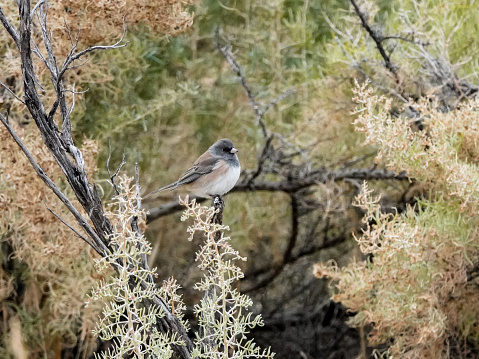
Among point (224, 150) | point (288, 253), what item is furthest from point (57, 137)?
point (288, 253)

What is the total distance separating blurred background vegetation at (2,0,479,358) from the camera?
2846 millimetres

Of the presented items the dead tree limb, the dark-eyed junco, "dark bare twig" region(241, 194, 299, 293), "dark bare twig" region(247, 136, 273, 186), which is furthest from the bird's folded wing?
the dead tree limb

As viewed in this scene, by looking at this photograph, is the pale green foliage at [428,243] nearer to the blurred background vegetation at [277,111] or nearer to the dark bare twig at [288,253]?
the blurred background vegetation at [277,111]

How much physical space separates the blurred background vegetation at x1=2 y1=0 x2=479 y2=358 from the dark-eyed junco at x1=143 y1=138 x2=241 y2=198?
240 millimetres

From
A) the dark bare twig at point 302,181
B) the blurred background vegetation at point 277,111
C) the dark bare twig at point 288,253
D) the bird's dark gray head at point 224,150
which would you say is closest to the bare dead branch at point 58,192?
the blurred background vegetation at point 277,111

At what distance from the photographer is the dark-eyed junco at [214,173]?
8.96 ft

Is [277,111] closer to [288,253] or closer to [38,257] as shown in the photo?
[288,253]

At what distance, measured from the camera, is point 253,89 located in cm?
336

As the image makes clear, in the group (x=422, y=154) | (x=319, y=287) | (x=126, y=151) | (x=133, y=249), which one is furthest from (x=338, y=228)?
(x=133, y=249)

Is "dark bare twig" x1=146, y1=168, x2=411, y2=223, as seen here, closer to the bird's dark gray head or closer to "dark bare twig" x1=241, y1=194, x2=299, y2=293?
"dark bare twig" x1=241, y1=194, x2=299, y2=293

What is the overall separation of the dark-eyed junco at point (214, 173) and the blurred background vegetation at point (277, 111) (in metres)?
0.24

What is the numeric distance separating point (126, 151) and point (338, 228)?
1.33 m

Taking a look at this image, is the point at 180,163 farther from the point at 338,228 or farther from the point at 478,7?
the point at 478,7

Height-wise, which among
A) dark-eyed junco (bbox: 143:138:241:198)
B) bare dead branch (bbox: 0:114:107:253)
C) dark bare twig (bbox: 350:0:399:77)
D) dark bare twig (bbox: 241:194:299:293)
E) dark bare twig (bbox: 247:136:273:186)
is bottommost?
dark bare twig (bbox: 241:194:299:293)
